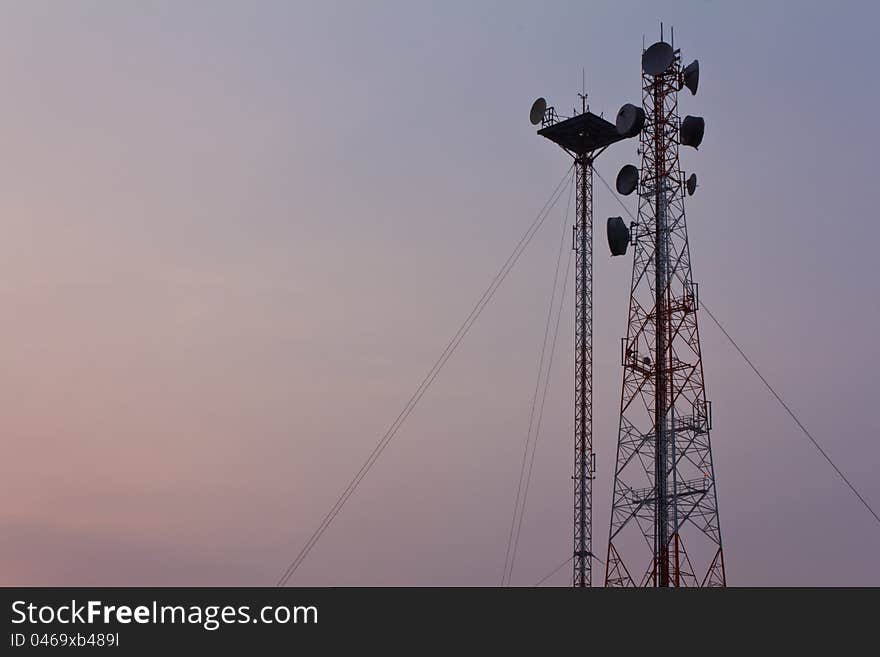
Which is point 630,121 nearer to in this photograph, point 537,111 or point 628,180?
point 628,180

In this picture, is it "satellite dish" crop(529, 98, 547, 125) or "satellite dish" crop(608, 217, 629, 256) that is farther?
"satellite dish" crop(529, 98, 547, 125)

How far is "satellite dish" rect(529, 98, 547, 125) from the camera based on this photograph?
80.2 metres

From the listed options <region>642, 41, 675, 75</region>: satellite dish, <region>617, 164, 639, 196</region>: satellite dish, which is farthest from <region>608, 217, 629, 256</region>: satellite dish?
<region>642, 41, 675, 75</region>: satellite dish

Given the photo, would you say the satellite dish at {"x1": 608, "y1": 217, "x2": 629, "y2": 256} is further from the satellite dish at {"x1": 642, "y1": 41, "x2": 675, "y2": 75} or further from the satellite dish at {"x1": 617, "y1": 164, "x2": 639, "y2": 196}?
the satellite dish at {"x1": 642, "y1": 41, "x2": 675, "y2": 75}

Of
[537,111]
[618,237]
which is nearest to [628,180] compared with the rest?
[618,237]

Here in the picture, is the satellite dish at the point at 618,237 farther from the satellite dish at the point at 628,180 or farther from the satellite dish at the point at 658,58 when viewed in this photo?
the satellite dish at the point at 658,58

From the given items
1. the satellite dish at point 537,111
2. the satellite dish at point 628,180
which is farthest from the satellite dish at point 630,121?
the satellite dish at point 537,111

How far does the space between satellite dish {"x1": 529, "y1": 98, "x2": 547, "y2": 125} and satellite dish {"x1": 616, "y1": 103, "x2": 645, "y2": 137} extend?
9.46 metres
